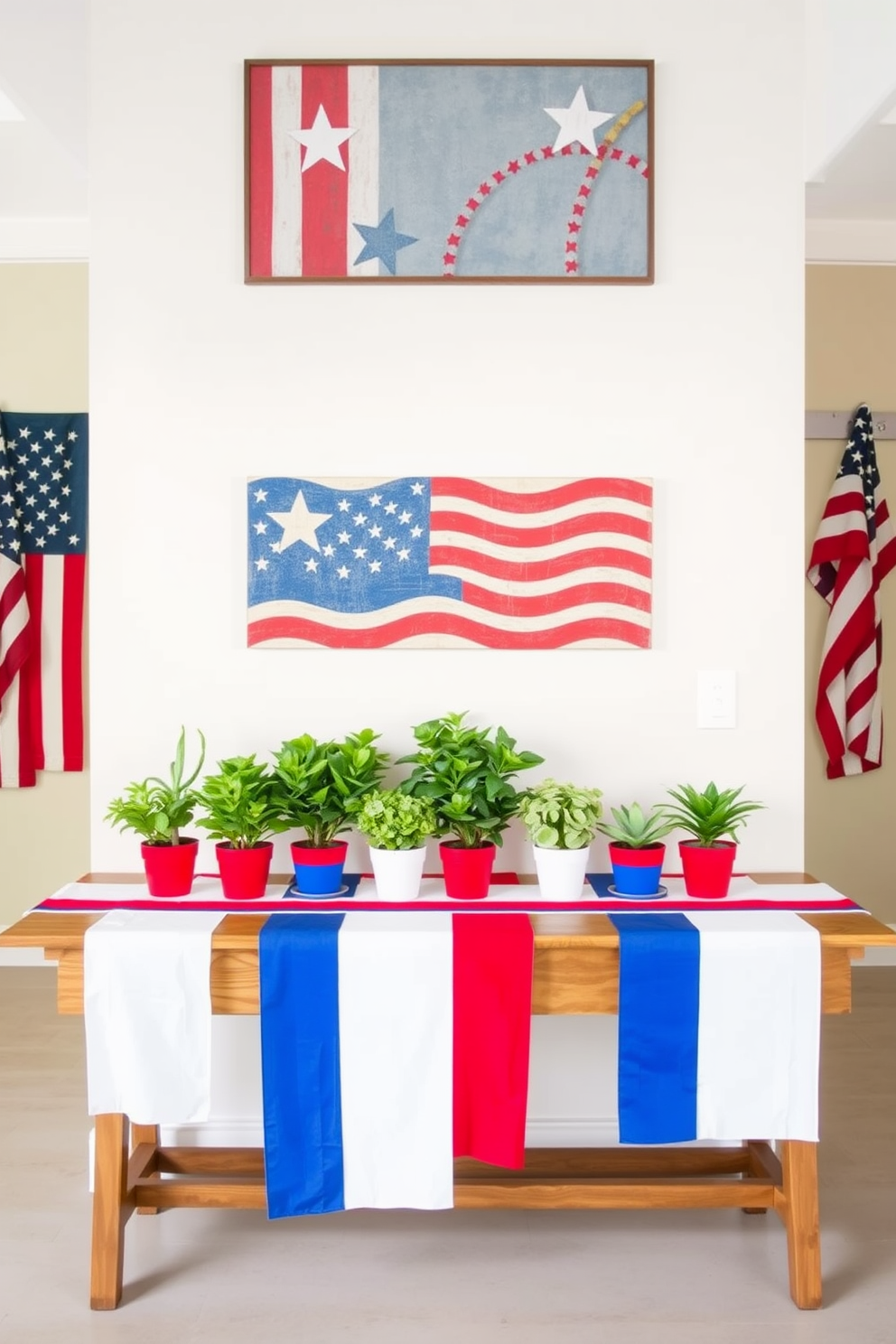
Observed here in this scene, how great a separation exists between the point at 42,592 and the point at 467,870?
2.66 m

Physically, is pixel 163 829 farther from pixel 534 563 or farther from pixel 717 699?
pixel 717 699

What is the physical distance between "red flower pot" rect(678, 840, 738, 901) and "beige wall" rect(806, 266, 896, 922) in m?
2.14

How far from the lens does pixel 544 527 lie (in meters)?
2.59

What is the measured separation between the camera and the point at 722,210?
102 inches

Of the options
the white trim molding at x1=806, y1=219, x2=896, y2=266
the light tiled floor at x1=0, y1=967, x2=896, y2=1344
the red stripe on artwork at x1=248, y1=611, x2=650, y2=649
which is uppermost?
the white trim molding at x1=806, y1=219, x2=896, y2=266

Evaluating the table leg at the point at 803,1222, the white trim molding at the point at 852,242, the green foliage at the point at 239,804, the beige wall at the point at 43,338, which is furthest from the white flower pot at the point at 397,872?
the white trim molding at the point at 852,242

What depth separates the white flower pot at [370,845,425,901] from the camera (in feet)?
7.50

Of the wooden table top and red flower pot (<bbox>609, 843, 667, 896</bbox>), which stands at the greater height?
red flower pot (<bbox>609, 843, 667, 896</bbox>)

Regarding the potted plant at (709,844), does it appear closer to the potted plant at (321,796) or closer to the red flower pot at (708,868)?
the red flower pot at (708,868)

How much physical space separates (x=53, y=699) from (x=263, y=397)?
2.13 metres

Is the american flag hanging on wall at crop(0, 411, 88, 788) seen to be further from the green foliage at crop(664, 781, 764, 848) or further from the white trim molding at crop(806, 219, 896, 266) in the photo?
the white trim molding at crop(806, 219, 896, 266)

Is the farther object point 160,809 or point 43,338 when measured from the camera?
point 43,338

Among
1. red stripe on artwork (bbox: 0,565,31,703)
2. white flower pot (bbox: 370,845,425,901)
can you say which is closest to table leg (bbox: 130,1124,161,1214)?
white flower pot (bbox: 370,845,425,901)

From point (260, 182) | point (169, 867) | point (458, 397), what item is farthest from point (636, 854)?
point (260, 182)
